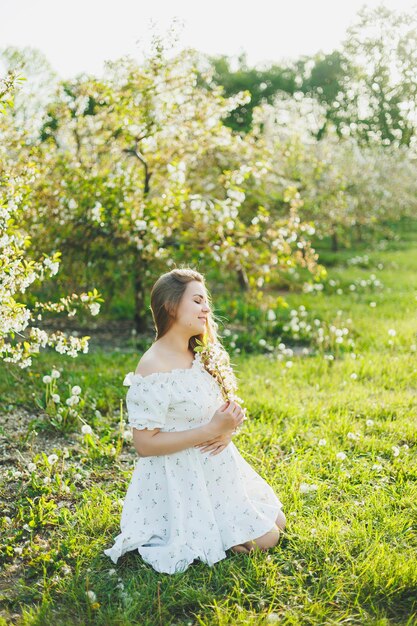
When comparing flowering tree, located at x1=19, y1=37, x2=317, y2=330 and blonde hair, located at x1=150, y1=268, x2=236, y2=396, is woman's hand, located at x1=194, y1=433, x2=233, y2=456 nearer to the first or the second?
blonde hair, located at x1=150, y1=268, x2=236, y2=396

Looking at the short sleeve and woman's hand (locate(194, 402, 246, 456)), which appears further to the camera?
woman's hand (locate(194, 402, 246, 456))

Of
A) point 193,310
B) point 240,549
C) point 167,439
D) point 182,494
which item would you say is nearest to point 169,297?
point 193,310

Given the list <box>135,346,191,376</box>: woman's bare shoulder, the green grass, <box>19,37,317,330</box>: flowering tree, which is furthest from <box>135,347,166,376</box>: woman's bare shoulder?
<box>19,37,317,330</box>: flowering tree

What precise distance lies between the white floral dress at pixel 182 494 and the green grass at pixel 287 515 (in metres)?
0.10

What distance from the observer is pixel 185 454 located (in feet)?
10.3

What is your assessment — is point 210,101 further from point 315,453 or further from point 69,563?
point 69,563

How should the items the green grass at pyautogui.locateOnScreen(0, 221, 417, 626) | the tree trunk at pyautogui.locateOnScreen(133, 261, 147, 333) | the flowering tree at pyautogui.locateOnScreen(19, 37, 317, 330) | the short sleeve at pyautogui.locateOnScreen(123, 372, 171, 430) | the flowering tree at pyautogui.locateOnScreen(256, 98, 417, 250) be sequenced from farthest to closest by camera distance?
1. the flowering tree at pyautogui.locateOnScreen(256, 98, 417, 250)
2. the tree trunk at pyautogui.locateOnScreen(133, 261, 147, 333)
3. the flowering tree at pyautogui.locateOnScreen(19, 37, 317, 330)
4. the short sleeve at pyautogui.locateOnScreen(123, 372, 171, 430)
5. the green grass at pyautogui.locateOnScreen(0, 221, 417, 626)

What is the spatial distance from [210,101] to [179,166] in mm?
1420

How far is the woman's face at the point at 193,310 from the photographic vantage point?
126 inches

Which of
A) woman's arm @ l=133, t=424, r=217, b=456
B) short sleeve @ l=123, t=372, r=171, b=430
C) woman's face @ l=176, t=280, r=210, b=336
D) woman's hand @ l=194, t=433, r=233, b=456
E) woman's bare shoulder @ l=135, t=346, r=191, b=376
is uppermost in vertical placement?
woman's face @ l=176, t=280, r=210, b=336

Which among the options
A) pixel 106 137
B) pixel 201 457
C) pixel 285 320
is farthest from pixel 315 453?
pixel 106 137

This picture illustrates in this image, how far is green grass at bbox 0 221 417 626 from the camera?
273 cm

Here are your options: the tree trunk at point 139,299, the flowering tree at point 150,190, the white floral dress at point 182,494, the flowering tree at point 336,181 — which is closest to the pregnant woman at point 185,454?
the white floral dress at point 182,494

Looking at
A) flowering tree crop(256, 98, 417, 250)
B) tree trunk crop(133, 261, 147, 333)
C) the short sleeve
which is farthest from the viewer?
flowering tree crop(256, 98, 417, 250)
